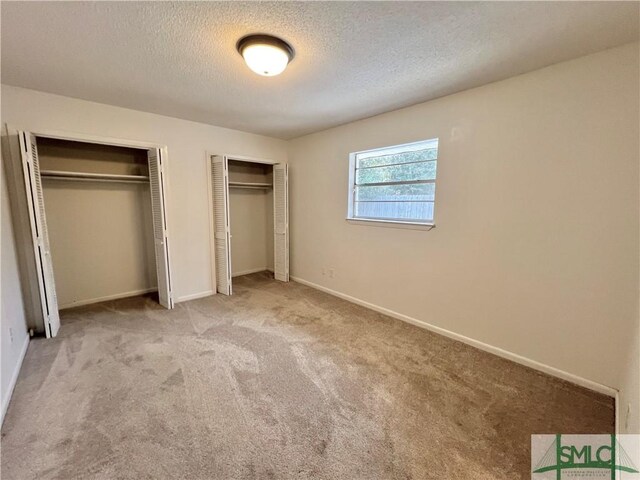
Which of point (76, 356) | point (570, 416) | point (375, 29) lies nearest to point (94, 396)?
point (76, 356)

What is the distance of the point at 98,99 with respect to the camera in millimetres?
2922

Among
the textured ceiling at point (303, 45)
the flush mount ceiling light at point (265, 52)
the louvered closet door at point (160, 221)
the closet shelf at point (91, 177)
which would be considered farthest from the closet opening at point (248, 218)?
the flush mount ceiling light at point (265, 52)

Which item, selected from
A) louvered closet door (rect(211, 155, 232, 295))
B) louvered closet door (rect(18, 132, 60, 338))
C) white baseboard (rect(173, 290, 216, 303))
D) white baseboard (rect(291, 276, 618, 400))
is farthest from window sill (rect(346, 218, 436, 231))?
louvered closet door (rect(18, 132, 60, 338))

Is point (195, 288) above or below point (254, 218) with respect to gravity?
below

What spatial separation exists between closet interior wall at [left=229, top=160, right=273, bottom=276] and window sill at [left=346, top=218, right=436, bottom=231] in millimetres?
2156

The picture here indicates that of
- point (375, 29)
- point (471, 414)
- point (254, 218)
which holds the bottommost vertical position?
point (471, 414)

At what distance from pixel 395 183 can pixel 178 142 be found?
9.67 ft

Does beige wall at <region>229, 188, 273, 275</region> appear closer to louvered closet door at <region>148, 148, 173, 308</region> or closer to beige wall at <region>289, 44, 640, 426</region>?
louvered closet door at <region>148, 148, 173, 308</region>

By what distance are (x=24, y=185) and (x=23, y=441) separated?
2356 mm

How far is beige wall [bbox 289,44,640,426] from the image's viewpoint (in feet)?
6.18

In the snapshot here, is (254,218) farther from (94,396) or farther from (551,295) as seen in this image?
(551,295)

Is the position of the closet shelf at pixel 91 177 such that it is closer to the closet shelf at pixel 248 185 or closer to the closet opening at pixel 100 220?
the closet opening at pixel 100 220

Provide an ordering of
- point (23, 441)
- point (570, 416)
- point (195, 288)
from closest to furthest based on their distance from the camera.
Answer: point (23, 441) → point (570, 416) → point (195, 288)

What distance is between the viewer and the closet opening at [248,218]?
3959 millimetres
